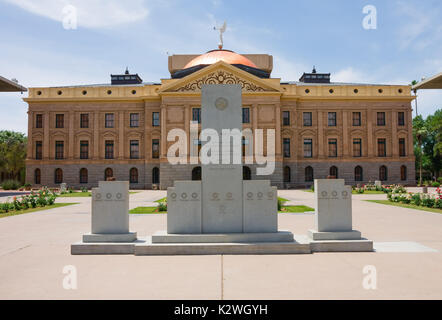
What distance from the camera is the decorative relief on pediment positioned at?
42.4 metres

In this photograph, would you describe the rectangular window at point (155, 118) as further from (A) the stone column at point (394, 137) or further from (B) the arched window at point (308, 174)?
(A) the stone column at point (394, 137)

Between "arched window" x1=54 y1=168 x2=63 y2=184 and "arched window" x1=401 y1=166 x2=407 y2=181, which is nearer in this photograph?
"arched window" x1=54 y1=168 x2=63 y2=184

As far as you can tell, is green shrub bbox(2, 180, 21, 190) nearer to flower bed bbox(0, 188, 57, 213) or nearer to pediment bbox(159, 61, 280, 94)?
pediment bbox(159, 61, 280, 94)

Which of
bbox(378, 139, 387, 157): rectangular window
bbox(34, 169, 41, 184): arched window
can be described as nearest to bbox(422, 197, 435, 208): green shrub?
bbox(378, 139, 387, 157): rectangular window

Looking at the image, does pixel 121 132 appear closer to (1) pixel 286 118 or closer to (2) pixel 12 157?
(1) pixel 286 118

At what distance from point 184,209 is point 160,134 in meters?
38.5

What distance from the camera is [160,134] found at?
46125 millimetres

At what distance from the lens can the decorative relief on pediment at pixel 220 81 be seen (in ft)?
139

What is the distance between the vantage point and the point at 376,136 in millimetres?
47625

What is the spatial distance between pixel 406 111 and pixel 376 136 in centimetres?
573

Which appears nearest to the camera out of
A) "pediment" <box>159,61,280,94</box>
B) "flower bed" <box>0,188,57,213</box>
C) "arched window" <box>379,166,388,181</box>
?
"flower bed" <box>0,188,57,213</box>

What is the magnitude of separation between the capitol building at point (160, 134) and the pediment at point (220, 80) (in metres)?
3.59
